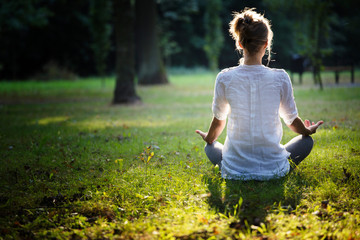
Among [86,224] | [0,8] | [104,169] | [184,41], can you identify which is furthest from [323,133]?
[184,41]

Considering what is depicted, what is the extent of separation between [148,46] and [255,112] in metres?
20.4

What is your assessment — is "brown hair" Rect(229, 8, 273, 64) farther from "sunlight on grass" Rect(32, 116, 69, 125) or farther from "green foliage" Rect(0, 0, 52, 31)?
"green foliage" Rect(0, 0, 52, 31)

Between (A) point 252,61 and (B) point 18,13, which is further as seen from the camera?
(B) point 18,13

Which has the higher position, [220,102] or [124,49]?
[124,49]

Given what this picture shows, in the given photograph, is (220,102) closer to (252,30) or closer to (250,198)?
(252,30)

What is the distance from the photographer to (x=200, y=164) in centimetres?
459

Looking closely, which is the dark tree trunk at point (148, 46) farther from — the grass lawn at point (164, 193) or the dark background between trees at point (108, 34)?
the grass lawn at point (164, 193)

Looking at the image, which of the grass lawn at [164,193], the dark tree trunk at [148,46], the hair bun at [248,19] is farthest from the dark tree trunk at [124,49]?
the dark tree trunk at [148,46]

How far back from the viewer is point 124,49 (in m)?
12.4

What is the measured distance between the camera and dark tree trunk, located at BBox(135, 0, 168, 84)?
22906 mm

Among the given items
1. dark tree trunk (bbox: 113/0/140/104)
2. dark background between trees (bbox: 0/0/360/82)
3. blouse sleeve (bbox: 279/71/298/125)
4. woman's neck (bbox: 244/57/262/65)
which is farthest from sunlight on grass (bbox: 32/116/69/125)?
dark background between trees (bbox: 0/0/360/82)

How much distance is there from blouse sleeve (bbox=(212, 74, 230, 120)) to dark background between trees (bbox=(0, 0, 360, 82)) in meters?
13.0

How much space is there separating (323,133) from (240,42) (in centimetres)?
318

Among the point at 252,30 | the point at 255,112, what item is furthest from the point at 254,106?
the point at 252,30
